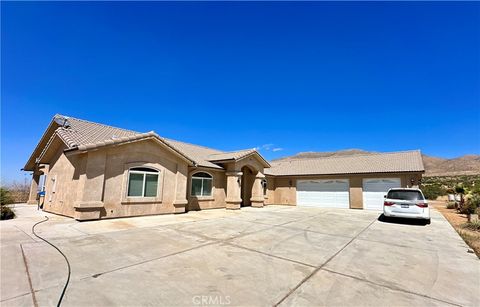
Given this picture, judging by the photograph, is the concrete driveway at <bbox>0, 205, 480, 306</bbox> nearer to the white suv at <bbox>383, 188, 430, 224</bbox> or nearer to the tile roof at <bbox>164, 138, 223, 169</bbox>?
the white suv at <bbox>383, 188, 430, 224</bbox>

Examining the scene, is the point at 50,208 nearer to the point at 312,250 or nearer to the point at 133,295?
the point at 133,295

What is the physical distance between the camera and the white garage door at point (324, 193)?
2194cm

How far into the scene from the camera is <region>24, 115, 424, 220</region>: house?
11398 millimetres

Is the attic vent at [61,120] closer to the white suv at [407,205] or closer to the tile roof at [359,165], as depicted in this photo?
the white suv at [407,205]

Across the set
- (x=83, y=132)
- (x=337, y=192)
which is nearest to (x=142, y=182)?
(x=83, y=132)

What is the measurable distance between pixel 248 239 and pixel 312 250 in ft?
7.06

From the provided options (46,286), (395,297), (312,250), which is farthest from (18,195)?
(395,297)

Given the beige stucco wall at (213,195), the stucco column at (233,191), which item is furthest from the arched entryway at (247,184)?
the stucco column at (233,191)

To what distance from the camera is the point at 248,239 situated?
8031 millimetres

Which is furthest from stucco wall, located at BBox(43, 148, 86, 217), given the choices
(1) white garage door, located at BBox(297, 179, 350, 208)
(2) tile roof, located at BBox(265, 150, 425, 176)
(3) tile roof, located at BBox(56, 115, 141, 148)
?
(1) white garage door, located at BBox(297, 179, 350, 208)

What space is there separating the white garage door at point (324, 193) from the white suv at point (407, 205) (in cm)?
894

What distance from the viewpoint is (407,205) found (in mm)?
12172

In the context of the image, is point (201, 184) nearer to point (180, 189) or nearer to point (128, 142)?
point (180, 189)

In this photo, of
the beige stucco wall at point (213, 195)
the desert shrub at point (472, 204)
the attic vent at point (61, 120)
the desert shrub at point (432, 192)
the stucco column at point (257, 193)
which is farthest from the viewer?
the desert shrub at point (432, 192)
